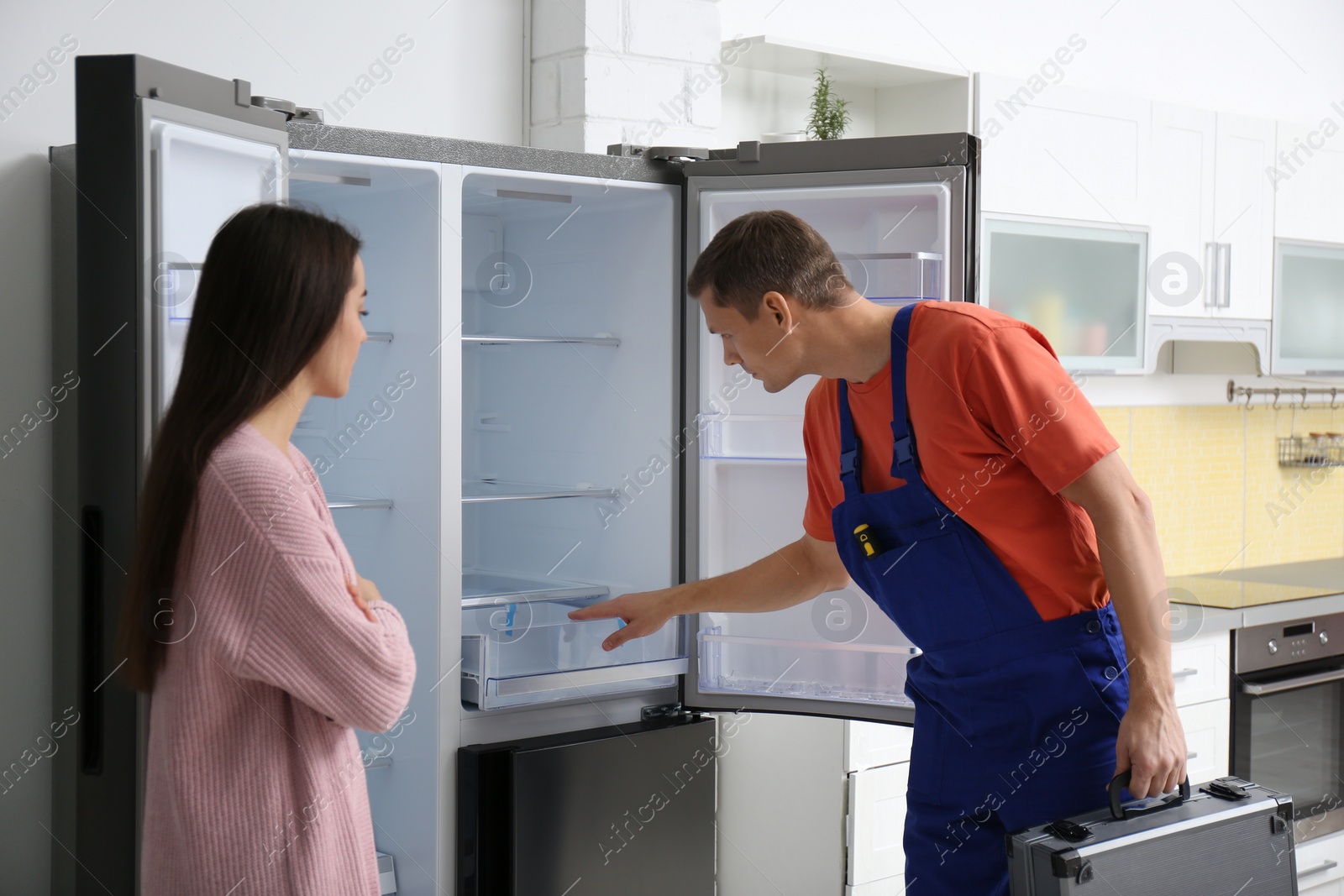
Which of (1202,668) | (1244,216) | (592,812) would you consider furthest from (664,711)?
(1244,216)

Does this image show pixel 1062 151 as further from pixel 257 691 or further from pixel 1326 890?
pixel 257 691

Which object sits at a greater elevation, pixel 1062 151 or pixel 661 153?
pixel 1062 151

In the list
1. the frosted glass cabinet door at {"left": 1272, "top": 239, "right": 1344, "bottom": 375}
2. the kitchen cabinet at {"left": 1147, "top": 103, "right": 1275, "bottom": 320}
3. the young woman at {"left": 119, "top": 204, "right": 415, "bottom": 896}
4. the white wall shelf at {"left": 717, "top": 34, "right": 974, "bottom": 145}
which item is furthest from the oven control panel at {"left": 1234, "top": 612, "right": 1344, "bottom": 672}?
the young woman at {"left": 119, "top": 204, "right": 415, "bottom": 896}

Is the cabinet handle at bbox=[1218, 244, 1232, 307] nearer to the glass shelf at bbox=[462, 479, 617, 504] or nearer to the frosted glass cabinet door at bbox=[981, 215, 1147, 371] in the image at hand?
the frosted glass cabinet door at bbox=[981, 215, 1147, 371]

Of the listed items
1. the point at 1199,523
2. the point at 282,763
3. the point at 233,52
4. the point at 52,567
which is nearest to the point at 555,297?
the point at 233,52

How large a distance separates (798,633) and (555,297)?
82cm

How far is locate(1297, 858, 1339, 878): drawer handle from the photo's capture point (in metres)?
3.05

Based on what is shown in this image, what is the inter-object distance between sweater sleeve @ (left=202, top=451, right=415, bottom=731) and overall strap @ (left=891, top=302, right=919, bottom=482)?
0.74m

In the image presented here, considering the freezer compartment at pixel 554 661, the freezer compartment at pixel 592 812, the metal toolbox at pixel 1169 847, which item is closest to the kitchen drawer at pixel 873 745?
the freezer compartment at pixel 592 812

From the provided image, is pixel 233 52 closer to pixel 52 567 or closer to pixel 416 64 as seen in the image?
pixel 416 64

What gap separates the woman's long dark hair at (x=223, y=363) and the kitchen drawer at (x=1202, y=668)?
2398mm

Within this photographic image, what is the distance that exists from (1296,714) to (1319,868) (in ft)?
1.33

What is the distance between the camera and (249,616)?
1.08 m

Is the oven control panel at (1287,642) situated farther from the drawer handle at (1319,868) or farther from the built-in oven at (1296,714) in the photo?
the drawer handle at (1319,868)
